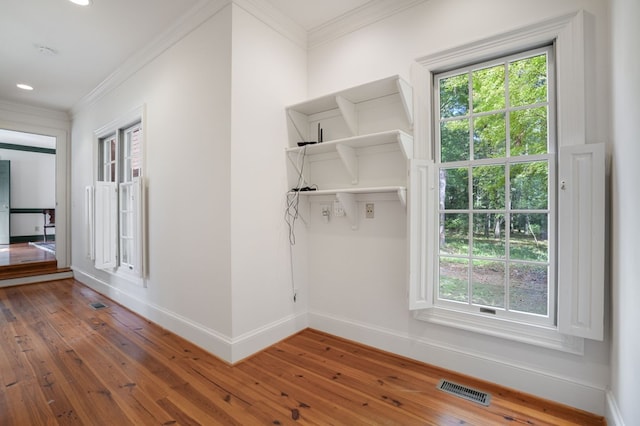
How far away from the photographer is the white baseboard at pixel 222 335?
232 cm

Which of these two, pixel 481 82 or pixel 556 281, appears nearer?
pixel 556 281

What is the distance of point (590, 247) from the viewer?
5.35ft

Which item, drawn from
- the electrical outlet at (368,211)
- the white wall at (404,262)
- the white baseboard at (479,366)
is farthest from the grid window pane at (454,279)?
the electrical outlet at (368,211)

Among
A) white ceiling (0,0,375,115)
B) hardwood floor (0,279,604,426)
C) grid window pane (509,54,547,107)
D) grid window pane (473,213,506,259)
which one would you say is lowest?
hardwood floor (0,279,604,426)

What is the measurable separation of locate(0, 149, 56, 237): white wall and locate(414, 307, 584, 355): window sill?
34.1ft

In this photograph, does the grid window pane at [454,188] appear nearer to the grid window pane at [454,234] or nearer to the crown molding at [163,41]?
the grid window pane at [454,234]

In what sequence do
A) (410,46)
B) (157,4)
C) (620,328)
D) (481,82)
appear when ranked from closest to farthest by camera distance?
1. (620,328)
2. (481,82)
3. (410,46)
4. (157,4)

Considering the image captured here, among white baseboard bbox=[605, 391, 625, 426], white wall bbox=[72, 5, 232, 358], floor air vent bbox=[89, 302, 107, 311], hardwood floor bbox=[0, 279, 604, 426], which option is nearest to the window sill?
white baseboard bbox=[605, 391, 625, 426]

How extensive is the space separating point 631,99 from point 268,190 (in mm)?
2291

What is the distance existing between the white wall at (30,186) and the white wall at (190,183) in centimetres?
763

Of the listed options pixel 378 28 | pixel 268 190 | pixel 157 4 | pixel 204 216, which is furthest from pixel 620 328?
pixel 157 4

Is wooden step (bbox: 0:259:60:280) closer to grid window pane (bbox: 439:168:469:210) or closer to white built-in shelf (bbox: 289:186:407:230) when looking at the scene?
white built-in shelf (bbox: 289:186:407:230)

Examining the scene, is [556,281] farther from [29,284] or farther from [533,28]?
[29,284]

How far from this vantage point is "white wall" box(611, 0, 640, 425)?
4.01 feet
